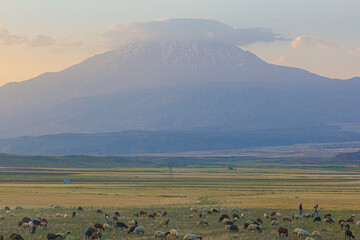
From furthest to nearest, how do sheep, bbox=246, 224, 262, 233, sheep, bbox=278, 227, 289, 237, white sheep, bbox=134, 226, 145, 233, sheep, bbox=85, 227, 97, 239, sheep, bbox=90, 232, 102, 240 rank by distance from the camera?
sheep, bbox=246, 224, 262, 233 < white sheep, bbox=134, 226, 145, 233 < sheep, bbox=278, 227, 289, 237 < sheep, bbox=85, 227, 97, 239 < sheep, bbox=90, 232, 102, 240

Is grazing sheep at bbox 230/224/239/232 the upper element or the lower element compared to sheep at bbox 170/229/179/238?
lower

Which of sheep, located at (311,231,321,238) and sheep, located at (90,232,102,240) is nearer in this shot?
sheep, located at (90,232,102,240)

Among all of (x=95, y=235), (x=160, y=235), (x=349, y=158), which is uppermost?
(x=95, y=235)

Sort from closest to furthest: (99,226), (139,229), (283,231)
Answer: (283,231) < (139,229) < (99,226)

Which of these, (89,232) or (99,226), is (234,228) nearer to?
(99,226)

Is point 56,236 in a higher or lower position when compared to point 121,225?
higher

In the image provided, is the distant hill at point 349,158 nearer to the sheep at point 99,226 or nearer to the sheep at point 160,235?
the sheep at point 99,226

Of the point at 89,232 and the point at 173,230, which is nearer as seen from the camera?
the point at 173,230

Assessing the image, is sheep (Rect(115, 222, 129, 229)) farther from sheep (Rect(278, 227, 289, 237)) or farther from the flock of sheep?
sheep (Rect(278, 227, 289, 237))

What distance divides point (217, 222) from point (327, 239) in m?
7.67

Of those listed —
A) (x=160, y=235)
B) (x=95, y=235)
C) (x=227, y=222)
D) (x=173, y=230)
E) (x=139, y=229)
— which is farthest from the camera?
(x=227, y=222)

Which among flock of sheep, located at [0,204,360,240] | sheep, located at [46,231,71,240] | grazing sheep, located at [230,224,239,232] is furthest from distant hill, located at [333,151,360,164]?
sheep, located at [46,231,71,240]

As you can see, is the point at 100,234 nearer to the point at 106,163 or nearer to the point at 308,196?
the point at 308,196

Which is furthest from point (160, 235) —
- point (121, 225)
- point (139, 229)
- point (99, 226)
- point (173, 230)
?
point (99, 226)
